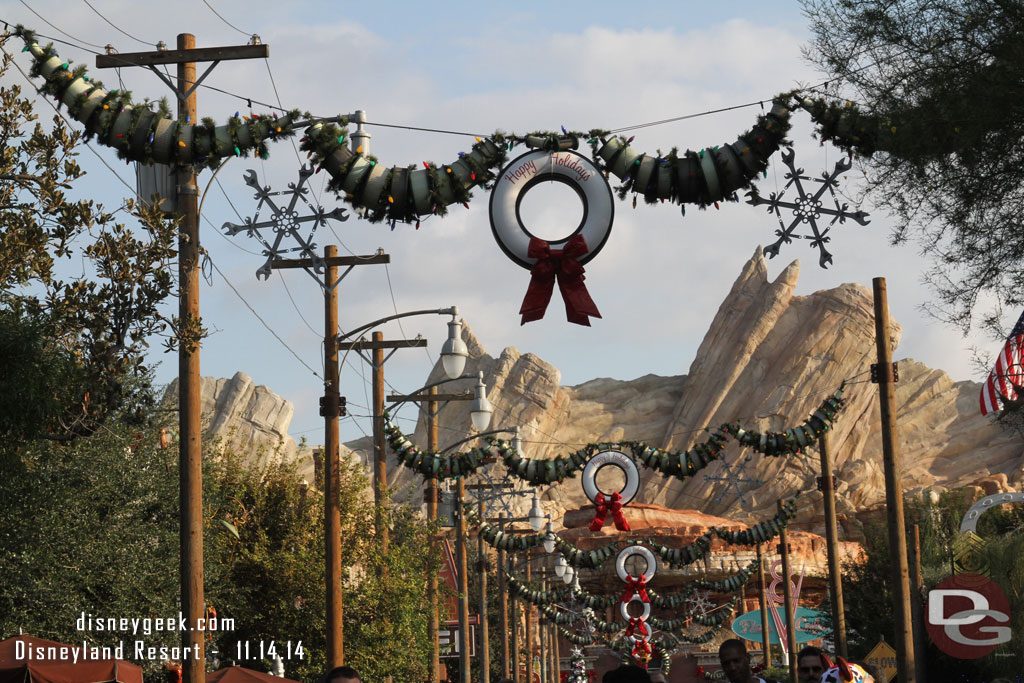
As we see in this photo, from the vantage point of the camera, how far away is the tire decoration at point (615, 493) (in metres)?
25.8

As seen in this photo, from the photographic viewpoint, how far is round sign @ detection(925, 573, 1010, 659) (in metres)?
18.3

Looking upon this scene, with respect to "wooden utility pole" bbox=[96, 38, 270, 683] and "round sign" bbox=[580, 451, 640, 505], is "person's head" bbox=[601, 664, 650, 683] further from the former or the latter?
"round sign" bbox=[580, 451, 640, 505]

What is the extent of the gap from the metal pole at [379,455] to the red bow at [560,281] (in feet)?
54.3

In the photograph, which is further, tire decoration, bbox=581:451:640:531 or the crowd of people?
tire decoration, bbox=581:451:640:531

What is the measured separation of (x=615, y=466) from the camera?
2625 cm

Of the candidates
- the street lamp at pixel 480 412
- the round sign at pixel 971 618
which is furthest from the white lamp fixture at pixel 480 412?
the round sign at pixel 971 618

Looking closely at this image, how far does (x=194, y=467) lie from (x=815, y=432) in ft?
45.5

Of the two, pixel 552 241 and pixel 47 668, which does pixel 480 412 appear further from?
pixel 552 241

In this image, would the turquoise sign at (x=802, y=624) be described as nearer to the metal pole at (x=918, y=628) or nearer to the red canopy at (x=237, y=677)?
the metal pole at (x=918, y=628)

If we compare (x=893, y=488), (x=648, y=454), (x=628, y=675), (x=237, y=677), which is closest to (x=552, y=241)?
(x=628, y=675)

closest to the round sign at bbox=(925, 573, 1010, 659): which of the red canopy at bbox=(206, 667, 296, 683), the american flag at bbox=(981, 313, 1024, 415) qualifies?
the american flag at bbox=(981, 313, 1024, 415)

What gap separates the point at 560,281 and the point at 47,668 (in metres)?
8.60

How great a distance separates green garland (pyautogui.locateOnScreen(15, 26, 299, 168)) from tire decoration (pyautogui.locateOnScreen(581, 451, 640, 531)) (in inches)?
589

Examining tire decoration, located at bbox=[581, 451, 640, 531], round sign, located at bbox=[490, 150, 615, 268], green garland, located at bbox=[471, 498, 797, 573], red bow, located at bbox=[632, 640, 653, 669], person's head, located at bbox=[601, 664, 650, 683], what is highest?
round sign, located at bbox=[490, 150, 615, 268]
